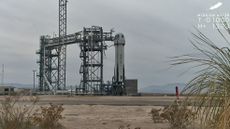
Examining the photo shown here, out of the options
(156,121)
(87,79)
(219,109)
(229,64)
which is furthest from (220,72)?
(87,79)

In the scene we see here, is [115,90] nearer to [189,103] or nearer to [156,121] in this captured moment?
[156,121]

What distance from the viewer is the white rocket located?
9362 centimetres

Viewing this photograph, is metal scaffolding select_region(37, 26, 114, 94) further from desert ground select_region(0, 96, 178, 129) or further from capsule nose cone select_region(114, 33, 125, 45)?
desert ground select_region(0, 96, 178, 129)

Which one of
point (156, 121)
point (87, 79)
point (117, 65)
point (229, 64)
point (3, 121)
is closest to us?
point (229, 64)

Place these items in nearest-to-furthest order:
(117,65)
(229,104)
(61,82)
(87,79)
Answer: (229,104)
(117,65)
(87,79)
(61,82)

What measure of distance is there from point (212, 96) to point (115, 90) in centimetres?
9081

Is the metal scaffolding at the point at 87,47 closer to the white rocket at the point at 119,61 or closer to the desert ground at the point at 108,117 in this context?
the white rocket at the point at 119,61

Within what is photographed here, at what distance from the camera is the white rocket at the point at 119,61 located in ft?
307

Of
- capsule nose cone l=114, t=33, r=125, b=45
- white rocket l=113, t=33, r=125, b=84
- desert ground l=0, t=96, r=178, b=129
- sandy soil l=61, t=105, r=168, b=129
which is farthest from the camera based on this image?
capsule nose cone l=114, t=33, r=125, b=45

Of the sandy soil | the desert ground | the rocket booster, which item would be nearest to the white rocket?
the rocket booster

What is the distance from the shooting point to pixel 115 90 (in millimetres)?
95000

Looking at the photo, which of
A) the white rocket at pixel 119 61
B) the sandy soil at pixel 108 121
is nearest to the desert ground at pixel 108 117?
the sandy soil at pixel 108 121

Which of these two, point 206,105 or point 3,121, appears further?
Answer: point 3,121

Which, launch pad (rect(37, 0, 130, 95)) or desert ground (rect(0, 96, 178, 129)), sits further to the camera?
launch pad (rect(37, 0, 130, 95))
